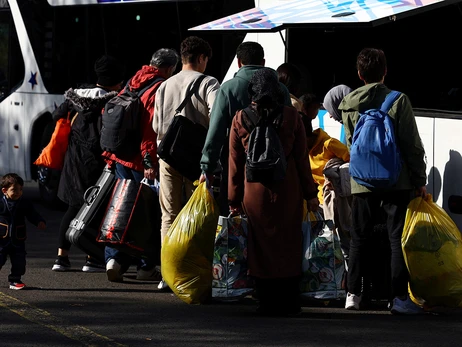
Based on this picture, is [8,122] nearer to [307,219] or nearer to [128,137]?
[128,137]

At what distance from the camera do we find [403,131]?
830 cm

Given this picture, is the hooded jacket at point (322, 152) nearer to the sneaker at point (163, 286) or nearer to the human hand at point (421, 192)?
the human hand at point (421, 192)

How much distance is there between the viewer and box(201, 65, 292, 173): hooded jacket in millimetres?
8586

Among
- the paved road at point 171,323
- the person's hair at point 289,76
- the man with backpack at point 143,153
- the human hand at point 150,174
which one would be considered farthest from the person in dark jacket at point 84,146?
the person's hair at point 289,76

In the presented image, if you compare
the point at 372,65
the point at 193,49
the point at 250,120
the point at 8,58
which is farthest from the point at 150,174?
the point at 8,58

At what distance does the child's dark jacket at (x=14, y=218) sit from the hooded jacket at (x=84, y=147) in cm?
100

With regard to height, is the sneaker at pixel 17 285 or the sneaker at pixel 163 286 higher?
the sneaker at pixel 17 285

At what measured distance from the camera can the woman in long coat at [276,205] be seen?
8.19 metres

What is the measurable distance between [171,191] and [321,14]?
7.00ft

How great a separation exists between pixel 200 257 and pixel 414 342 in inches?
69.9

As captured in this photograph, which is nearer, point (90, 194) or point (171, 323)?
→ point (171, 323)

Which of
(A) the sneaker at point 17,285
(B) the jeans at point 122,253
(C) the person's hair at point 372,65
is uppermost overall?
(C) the person's hair at point 372,65

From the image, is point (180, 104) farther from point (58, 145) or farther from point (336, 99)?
point (58, 145)

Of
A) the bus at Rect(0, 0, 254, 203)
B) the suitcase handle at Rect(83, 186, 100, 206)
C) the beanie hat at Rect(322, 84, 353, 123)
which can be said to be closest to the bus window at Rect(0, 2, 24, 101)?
the bus at Rect(0, 0, 254, 203)
